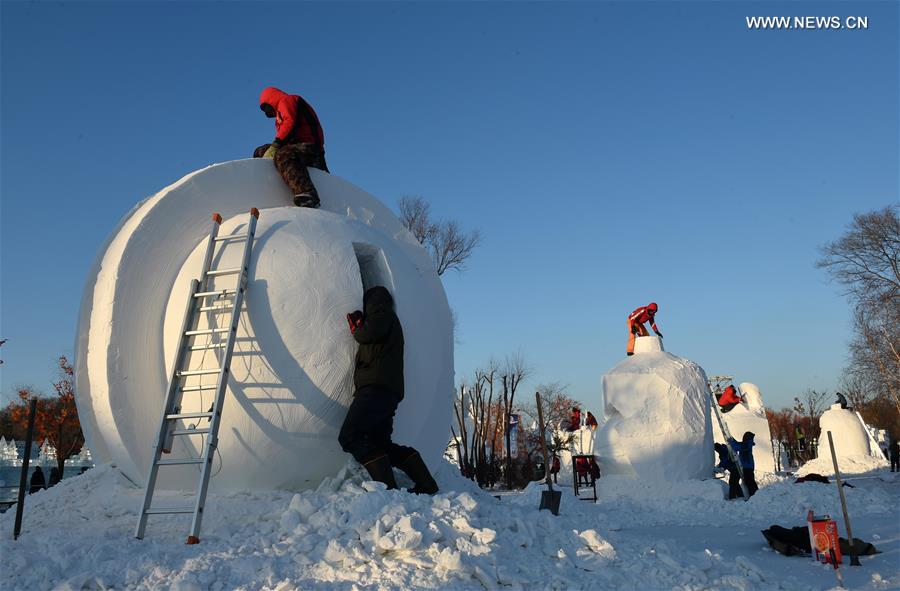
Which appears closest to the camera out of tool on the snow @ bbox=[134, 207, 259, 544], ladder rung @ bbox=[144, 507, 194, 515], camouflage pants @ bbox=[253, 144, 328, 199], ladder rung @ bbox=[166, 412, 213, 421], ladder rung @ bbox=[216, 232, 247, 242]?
ladder rung @ bbox=[144, 507, 194, 515]

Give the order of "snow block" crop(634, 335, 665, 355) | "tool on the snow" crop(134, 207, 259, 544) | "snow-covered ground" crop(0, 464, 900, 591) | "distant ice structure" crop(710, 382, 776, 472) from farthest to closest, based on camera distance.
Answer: "distant ice structure" crop(710, 382, 776, 472)
"snow block" crop(634, 335, 665, 355)
"tool on the snow" crop(134, 207, 259, 544)
"snow-covered ground" crop(0, 464, 900, 591)

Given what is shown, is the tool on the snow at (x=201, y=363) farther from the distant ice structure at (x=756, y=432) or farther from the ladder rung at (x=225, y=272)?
the distant ice structure at (x=756, y=432)

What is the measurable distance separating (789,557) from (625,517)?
4.47 meters

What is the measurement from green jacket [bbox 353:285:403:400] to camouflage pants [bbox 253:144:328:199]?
1.81 metres

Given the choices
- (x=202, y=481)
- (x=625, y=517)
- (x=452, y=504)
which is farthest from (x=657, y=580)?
(x=625, y=517)

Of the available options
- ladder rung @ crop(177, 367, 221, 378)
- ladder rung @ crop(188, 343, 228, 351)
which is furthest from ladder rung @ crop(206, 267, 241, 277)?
ladder rung @ crop(177, 367, 221, 378)

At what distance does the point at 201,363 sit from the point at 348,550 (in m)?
2.23

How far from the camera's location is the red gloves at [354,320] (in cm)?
579

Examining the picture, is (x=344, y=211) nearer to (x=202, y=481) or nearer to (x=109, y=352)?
(x=109, y=352)

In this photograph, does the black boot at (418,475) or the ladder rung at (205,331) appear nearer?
the ladder rung at (205,331)

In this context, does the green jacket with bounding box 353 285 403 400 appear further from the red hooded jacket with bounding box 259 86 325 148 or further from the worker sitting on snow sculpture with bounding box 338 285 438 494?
the red hooded jacket with bounding box 259 86 325 148

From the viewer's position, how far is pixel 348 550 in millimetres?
4340

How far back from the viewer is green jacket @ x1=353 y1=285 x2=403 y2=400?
222 inches

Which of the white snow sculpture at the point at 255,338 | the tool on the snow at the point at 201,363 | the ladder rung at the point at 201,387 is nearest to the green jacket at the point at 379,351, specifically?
the white snow sculpture at the point at 255,338
